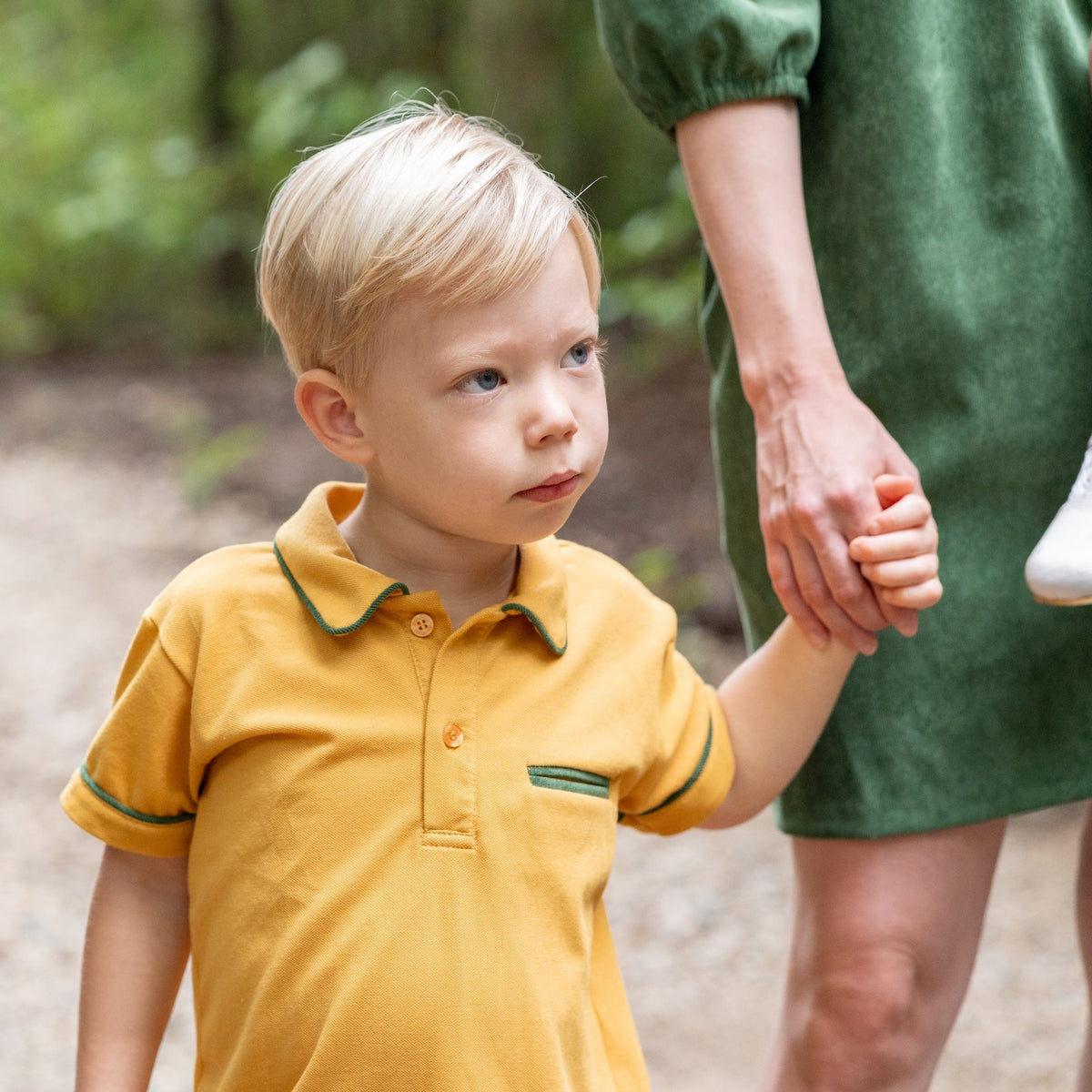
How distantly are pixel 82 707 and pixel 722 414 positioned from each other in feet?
9.77

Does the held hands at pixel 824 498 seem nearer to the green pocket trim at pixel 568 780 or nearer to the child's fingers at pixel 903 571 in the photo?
the child's fingers at pixel 903 571

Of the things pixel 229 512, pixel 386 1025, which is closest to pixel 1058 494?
pixel 386 1025

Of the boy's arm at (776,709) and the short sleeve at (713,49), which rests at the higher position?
the short sleeve at (713,49)

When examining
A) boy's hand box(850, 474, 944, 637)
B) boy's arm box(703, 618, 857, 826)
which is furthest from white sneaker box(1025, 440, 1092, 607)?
boy's arm box(703, 618, 857, 826)

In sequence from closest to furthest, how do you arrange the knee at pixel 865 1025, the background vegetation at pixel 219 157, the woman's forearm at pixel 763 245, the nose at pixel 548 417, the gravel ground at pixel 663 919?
1. the nose at pixel 548 417
2. the woman's forearm at pixel 763 245
3. the knee at pixel 865 1025
4. the gravel ground at pixel 663 919
5. the background vegetation at pixel 219 157

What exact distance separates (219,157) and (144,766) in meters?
7.77

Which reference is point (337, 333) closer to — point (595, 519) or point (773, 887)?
point (773, 887)

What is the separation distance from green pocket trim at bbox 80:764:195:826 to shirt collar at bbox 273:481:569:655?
9.6 inches

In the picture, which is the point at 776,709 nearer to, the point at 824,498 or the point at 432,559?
the point at 824,498

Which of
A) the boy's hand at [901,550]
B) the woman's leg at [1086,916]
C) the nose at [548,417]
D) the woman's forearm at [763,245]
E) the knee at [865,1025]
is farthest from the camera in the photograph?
the woman's leg at [1086,916]

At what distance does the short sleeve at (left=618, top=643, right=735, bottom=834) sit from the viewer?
1446 mm

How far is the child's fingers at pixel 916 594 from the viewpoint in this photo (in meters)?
1.36

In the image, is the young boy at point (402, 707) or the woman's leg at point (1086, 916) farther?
the woman's leg at point (1086, 916)

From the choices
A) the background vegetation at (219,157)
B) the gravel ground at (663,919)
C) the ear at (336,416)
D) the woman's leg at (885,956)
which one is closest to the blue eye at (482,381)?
the ear at (336,416)
